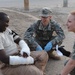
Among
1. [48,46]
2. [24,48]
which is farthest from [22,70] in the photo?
[48,46]

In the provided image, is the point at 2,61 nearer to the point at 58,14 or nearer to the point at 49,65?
the point at 49,65

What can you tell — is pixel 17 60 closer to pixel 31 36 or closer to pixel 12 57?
pixel 12 57

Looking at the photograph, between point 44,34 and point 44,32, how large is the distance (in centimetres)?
4

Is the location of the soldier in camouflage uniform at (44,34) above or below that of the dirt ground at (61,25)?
above

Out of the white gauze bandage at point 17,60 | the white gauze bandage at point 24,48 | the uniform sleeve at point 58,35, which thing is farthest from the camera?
the uniform sleeve at point 58,35

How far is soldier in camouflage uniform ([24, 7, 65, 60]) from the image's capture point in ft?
19.0

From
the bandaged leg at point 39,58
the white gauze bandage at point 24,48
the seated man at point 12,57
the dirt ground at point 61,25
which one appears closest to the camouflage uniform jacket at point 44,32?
the dirt ground at point 61,25

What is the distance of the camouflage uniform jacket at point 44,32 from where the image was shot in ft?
19.5

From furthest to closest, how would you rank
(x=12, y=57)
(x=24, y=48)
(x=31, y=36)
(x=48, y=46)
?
1. (x=31, y=36)
2. (x=48, y=46)
3. (x=24, y=48)
4. (x=12, y=57)

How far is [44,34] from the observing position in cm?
605

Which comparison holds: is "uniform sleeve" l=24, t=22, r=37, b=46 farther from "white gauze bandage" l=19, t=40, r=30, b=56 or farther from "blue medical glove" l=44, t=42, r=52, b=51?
"white gauze bandage" l=19, t=40, r=30, b=56

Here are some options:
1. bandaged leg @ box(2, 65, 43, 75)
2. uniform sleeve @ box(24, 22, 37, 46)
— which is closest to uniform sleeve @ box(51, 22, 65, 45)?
uniform sleeve @ box(24, 22, 37, 46)

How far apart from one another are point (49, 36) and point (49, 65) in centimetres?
57

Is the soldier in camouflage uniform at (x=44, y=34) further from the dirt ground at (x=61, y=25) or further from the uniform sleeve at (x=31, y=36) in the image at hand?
the dirt ground at (x=61, y=25)
